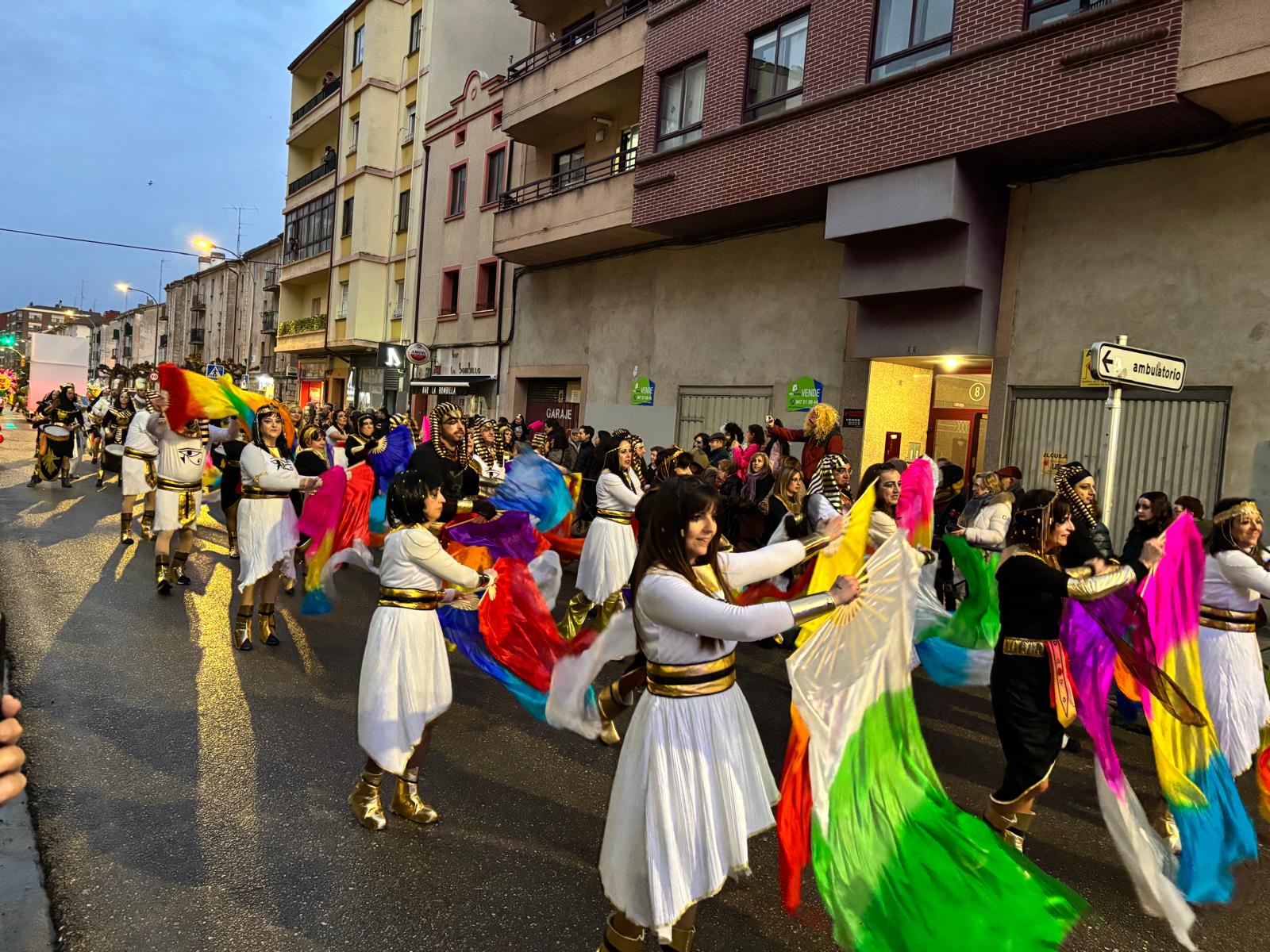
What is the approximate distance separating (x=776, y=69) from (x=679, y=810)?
14607mm

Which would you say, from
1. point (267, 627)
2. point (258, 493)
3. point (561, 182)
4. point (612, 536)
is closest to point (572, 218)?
point (561, 182)

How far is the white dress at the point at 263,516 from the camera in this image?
754 centimetres

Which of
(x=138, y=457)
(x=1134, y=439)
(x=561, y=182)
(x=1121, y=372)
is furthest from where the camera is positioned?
(x=561, y=182)

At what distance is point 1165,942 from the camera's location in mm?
3777

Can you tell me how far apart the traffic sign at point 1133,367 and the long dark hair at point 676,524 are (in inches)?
183

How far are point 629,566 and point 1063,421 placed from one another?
719 cm

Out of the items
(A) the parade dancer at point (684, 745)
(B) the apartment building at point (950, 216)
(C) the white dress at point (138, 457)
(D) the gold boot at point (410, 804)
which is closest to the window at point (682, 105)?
(B) the apartment building at point (950, 216)

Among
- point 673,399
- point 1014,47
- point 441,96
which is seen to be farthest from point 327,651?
point 441,96

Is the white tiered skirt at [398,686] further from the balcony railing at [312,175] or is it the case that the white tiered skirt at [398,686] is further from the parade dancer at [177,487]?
the balcony railing at [312,175]

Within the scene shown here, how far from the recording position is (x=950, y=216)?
38.7ft

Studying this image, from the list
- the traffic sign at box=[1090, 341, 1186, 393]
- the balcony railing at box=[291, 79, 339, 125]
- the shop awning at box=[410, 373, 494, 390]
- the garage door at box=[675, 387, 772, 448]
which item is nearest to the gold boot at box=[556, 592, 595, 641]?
the traffic sign at box=[1090, 341, 1186, 393]

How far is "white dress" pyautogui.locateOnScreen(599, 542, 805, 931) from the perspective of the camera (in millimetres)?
3072

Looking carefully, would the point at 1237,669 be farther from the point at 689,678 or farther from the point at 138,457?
the point at 138,457

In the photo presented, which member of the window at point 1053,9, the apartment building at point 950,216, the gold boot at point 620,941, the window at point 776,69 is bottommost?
the gold boot at point 620,941
